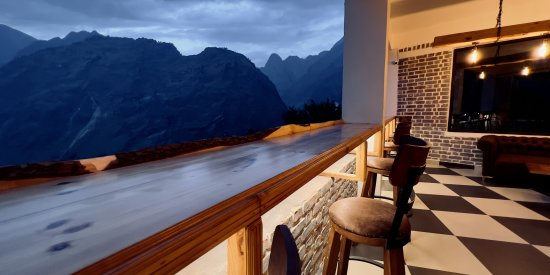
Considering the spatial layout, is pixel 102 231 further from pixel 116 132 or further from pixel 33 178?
pixel 116 132

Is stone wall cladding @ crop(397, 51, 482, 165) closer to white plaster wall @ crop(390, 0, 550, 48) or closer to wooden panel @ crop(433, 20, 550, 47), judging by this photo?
white plaster wall @ crop(390, 0, 550, 48)

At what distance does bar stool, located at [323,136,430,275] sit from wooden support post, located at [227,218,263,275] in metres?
0.66

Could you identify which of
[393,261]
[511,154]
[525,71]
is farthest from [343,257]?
[525,71]

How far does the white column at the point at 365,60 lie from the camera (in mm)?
2848

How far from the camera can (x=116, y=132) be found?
49.6m

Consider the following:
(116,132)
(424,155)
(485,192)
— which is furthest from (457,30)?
(116,132)

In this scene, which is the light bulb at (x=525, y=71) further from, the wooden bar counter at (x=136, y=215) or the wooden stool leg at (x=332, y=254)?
the wooden bar counter at (x=136, y=215)

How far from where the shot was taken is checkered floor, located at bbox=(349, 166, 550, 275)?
1.97m

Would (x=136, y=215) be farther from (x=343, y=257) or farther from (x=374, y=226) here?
(x=343, y=257)

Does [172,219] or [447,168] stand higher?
[172,219]

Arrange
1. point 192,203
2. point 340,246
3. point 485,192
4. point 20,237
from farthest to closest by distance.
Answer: point 485,192 → point 340,246 → point 192,203 → point 20,237

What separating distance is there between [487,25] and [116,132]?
5690cm

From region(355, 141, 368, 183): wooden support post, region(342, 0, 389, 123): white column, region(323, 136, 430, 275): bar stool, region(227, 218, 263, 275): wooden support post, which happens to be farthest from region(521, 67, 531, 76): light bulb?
region(227, 218, 263, 275): wooden support post

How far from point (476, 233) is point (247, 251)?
2.82 metres
